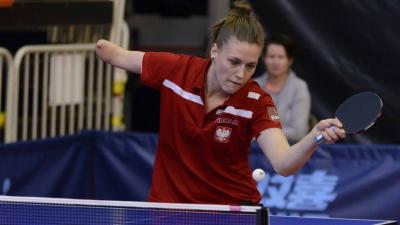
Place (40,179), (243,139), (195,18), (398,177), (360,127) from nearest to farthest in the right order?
1. (360,127)
2. (243,139)
3. (398,177)
4. (40,179)
5. (195,18)

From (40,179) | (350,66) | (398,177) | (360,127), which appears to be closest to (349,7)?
(350,66)

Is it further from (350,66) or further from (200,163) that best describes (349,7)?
(200,163)

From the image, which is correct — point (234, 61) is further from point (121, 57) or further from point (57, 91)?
point (57, 91)

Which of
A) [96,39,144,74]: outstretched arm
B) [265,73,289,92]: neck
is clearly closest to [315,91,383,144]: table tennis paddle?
[96,39,144,74]: outstretched arm

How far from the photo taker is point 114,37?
25.9ft

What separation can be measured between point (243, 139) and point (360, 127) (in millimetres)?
658

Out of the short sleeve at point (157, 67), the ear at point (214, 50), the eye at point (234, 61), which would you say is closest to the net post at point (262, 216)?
the eye at point (234, 61)

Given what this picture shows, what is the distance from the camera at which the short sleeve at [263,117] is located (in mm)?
4406

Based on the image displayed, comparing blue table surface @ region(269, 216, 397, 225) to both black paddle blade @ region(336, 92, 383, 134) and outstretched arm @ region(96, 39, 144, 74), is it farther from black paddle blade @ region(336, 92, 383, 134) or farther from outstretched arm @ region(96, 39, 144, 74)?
outstretched arm @ region(96, 39, 144, 74)

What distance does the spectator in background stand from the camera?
7389 mm

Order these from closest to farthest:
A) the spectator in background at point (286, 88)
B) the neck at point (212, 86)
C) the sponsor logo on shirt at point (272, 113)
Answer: the sponsor logo on shirt at point (272, 113) → the neck at point (212, 86) → the spectator in background at point (286, 88)

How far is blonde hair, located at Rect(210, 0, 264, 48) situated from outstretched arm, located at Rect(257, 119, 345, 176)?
0.39 m

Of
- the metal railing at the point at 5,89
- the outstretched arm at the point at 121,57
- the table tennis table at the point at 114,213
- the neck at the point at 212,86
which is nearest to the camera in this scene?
the table tennis table at the point at 114,213

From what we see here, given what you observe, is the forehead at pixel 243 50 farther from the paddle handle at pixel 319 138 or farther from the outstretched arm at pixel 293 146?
the paddle handle at pixel 319 138
